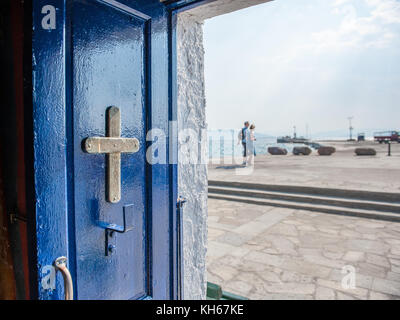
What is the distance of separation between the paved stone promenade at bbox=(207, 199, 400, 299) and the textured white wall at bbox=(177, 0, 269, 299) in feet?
4.34

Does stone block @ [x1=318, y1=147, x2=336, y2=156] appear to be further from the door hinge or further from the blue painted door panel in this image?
the door hinge

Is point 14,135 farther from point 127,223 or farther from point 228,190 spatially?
point 228,190

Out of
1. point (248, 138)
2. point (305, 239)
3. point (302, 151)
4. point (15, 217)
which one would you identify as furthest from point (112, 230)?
point (302, 151)

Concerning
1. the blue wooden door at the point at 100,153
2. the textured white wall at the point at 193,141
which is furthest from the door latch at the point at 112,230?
the textured white wall at the point at 193,141

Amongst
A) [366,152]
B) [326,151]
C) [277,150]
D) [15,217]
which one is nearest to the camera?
[15,217]

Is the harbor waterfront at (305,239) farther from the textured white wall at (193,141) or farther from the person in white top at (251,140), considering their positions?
Result: the person in white top at (251,140)

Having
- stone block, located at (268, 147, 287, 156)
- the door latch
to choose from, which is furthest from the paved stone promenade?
stone block, located at (268, 147, 287, 156)

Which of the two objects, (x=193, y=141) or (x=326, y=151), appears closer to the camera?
(x=193, y=141)

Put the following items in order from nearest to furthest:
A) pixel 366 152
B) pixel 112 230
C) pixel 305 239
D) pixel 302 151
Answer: pixel 112 230 → pixel 305 239 → pixel 366 152 → pixel 302 151

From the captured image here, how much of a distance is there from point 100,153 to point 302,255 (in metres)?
3.60

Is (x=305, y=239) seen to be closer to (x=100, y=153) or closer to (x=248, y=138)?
(x=100, y=153)

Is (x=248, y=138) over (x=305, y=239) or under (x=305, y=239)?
over

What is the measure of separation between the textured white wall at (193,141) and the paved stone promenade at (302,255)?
4.34ft

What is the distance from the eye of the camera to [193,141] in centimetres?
199
